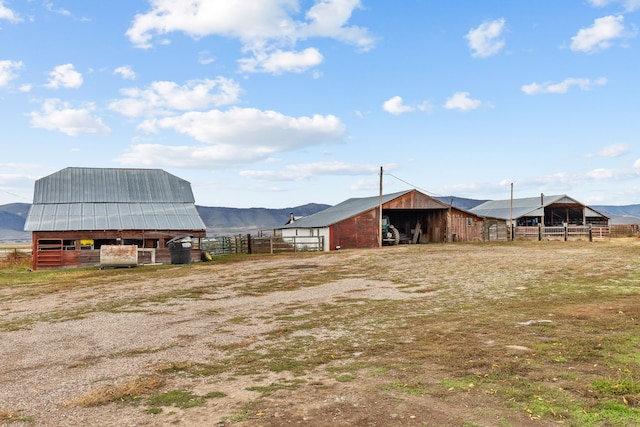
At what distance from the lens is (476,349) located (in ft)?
31.2

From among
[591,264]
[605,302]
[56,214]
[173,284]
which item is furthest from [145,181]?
[605,302]

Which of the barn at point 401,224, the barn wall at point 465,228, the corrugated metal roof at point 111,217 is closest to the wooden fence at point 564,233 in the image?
the barn wall at point 465,228

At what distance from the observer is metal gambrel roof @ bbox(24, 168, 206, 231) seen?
40.8 meters

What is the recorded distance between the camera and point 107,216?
41.8 metres

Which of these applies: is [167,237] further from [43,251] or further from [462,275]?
[462,275]

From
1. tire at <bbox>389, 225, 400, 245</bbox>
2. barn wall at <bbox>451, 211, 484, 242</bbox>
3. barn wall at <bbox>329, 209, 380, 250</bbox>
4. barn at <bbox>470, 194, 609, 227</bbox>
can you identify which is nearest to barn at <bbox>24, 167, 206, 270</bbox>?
barn wall at <bbox>329, 209, 380, 250</bbox>

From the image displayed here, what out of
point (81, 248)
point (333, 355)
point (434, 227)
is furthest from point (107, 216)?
point (333, 355)

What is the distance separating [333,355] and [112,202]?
4044 cm

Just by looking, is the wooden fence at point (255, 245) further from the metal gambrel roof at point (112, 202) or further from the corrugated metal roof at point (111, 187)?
the corrugated metal roof at point (111, 187)

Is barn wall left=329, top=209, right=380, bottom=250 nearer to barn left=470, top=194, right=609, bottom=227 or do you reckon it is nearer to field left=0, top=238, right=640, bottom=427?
field left=0, top=238, right=640, bottom=427

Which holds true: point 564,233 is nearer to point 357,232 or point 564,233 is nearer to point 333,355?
point 357,232

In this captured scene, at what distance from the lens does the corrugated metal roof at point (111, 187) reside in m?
44.9

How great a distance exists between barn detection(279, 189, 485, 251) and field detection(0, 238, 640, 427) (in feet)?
81.0

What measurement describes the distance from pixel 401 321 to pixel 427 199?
38551mm
